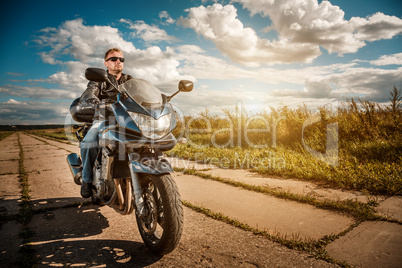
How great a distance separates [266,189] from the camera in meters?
3.83

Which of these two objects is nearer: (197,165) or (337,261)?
(337,261)

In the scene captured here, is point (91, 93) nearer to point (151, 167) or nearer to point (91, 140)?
point (91, 140)

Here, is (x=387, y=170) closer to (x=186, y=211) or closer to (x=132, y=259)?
(x=186, y=211)

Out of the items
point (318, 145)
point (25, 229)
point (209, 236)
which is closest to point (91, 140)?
point (25, 229)

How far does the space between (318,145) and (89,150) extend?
601 cm

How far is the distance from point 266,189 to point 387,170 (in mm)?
2162

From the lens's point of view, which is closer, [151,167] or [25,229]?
[151,167]

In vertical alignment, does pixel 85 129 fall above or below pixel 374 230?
above

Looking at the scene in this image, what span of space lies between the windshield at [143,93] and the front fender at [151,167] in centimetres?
54

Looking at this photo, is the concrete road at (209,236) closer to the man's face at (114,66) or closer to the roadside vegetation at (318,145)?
the roadside vegetation at (318,145)

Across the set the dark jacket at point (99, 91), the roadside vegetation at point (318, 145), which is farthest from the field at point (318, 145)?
the dark jacket at point (99, 91)

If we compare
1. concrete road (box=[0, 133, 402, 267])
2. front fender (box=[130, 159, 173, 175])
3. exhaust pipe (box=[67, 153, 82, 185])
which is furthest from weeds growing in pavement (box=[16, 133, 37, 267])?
front fender (box=[130, 159, 173, 175])

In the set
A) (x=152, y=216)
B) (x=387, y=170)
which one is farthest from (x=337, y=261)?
(x=387, y=170)

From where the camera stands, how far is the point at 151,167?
2057 millimetres
